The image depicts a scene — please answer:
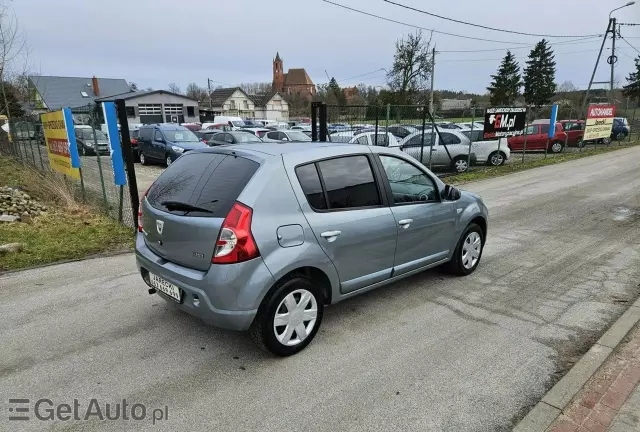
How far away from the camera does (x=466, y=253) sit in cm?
485

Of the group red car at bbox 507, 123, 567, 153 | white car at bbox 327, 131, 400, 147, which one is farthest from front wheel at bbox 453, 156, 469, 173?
red car at bbox 507, 123, 567, 153

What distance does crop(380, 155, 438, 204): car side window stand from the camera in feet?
12.9

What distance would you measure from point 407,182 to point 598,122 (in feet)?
75.8

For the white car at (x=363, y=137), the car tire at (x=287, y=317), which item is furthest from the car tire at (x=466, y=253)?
the white car at (x=363, y=137)

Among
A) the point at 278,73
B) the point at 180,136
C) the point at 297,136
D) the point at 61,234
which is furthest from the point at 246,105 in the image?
the point at 61,234

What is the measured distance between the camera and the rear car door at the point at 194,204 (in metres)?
2.95

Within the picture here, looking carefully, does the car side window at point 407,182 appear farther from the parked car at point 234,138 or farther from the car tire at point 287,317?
the parked car at point 234,138

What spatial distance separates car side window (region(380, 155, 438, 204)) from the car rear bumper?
163 cm

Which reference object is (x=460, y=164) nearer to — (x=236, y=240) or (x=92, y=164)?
(x=92, y=164)

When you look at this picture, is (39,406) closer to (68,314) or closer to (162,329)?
(162,329)

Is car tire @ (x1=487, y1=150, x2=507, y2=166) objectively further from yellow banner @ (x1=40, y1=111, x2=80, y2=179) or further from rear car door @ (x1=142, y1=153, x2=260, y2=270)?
rear car door @ (x1=142, y1=153, x2=260, y2=270)

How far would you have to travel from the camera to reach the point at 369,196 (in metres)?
3.69

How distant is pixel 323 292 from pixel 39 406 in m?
2.11

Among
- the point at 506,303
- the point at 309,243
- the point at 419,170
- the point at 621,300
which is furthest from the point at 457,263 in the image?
the point at 309,243
